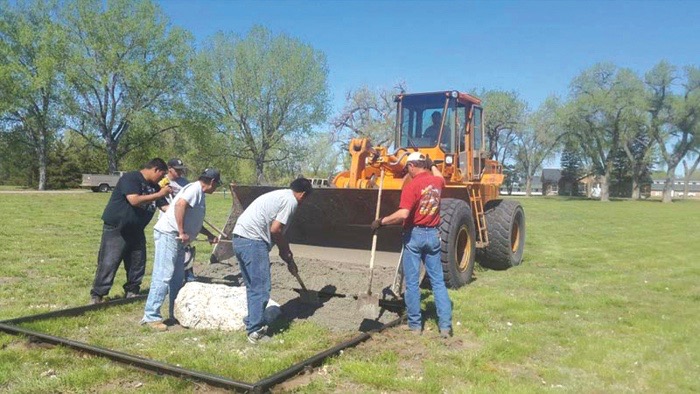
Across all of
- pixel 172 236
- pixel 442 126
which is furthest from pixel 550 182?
pixel 172 236

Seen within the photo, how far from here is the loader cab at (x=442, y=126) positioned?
959 centimetres

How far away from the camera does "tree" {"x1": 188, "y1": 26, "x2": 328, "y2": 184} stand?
42.4 meters

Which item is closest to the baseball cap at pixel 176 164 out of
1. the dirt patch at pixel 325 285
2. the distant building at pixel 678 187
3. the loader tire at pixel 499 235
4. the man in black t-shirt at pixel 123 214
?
the man in black t-shirt at pixel 123 214

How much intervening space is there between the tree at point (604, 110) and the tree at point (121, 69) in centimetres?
3818

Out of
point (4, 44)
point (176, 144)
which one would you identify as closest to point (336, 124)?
point (176, 144)

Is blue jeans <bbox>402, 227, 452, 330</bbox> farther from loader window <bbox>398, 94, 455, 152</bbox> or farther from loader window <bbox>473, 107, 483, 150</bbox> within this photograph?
loader window <bbox>473, 107, 483, 150</bbox>

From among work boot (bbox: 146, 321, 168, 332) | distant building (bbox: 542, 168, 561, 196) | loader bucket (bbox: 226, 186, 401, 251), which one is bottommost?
work boot (bbox: 146, 321, 168, 332)

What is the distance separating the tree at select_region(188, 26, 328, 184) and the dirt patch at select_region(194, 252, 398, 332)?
1418 inches

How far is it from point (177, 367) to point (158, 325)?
154 cm

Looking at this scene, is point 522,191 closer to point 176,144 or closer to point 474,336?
point 176,144

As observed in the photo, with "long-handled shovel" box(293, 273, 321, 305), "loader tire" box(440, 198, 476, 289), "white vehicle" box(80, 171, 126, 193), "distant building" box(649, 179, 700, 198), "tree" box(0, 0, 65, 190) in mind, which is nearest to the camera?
"long-handled shovel" box(293, 273, 321, 305)

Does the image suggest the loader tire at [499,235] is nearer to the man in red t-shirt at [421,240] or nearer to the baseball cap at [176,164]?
the man in red t-shirt at [421,240]

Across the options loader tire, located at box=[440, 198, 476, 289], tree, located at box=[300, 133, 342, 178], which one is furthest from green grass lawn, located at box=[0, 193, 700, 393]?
tree, located at box=[300, 133, 342, 178]

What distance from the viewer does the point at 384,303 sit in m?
6.66
